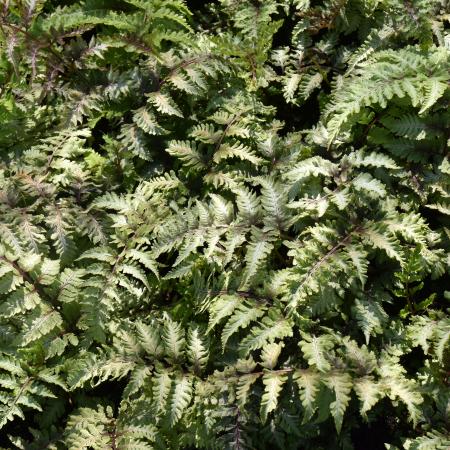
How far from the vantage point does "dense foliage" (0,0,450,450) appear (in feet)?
9.69

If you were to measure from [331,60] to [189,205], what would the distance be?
4.67ft

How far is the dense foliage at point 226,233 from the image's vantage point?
9.69 ft

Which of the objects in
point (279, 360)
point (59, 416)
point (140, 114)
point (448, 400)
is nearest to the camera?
point (448, 400)

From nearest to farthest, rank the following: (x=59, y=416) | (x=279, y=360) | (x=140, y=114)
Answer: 1. (x=279, y=360)
2. (x=59, y=416)
3. (x=140, y=114)

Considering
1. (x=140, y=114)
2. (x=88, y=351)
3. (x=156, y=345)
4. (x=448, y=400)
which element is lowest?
(x=88, y=351)

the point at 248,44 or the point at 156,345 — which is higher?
the point at 248,44

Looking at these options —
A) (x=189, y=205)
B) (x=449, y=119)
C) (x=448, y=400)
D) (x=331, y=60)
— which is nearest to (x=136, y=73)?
(x=189, y=205)

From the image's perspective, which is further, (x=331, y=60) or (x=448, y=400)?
(x=331, y=60)

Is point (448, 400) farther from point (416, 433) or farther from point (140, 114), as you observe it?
point (140, 114)

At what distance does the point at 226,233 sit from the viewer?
3252mm

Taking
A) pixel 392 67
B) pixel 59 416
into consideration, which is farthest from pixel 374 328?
pixel 59 416

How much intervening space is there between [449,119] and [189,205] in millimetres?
1538

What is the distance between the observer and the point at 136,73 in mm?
3740

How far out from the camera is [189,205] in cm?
345
